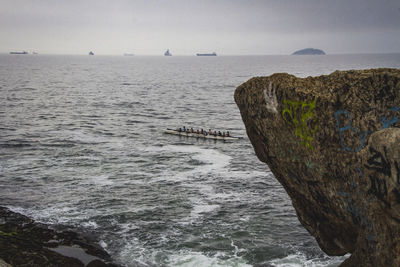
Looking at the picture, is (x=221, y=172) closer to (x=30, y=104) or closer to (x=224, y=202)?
(x=224, y=202)

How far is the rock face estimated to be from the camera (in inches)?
376

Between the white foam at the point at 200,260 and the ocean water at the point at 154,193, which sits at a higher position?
the ocean water at the point at 154,193

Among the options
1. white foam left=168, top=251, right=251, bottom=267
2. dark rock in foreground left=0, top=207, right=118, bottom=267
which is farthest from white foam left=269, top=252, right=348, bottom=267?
dark rock in foreground left=0, top=207, right=118, bottom=267

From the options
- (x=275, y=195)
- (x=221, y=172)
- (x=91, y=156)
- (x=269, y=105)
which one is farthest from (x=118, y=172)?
(x=269, y=105)

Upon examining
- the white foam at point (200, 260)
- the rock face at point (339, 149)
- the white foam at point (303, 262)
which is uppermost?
the rock face at point (339, 149)

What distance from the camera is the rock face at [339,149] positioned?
31.3ft

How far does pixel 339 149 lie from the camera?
12609 mm

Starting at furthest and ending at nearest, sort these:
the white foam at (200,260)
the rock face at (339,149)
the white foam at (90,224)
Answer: the white foam at (90,224) → the white foam at (200,260) → the rock face at (339,149)

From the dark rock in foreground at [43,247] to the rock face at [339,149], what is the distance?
14.3m

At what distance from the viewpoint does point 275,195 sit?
118 ft

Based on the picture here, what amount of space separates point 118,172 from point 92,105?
60.0m

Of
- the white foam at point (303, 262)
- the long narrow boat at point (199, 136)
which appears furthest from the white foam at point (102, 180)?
the long narrow boat at point (199, 136)

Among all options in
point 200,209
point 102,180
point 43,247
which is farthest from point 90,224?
point 102,180

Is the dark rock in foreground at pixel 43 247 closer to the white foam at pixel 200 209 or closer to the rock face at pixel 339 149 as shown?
the white foam at pixel 200 209
